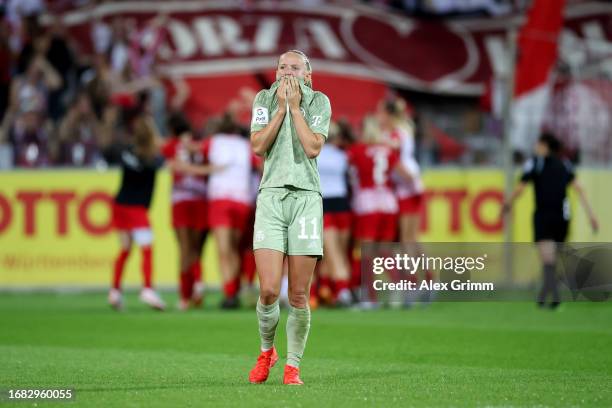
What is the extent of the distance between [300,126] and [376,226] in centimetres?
943

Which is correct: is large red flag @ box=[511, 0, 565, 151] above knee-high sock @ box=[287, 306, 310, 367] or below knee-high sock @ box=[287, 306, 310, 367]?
above

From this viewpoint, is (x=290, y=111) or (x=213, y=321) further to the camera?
(x=213, y=321)

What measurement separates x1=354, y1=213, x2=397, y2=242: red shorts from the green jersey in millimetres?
9090

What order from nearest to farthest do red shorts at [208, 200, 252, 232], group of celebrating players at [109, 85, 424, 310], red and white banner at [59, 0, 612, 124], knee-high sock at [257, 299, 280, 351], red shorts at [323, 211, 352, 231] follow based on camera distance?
knee-high sock at [257, 299, 280, 351]
group of celebrating players at [109, 85, 424, 310]
red shorts at [208, 200, 252, 232]
red shorts at [323, 211, 352, 231]
red and white banner at [59, 0, 612, 124]

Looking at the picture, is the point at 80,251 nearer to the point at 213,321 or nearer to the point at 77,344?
the point at 213,321

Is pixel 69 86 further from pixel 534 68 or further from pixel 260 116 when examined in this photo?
pixel 260 116

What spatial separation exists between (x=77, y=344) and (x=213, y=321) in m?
3.14

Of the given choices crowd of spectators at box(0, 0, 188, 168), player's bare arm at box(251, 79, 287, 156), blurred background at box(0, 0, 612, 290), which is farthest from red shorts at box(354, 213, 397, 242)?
player's bare arm at box(251, 79, 287, 156)

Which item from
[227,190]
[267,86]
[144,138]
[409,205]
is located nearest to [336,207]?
[409,205]

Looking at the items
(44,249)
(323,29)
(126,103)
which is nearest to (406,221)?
(44,249)

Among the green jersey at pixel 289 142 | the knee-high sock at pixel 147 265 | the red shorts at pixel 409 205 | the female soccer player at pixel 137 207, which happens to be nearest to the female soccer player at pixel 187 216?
the female soccer player at pixel 137 207

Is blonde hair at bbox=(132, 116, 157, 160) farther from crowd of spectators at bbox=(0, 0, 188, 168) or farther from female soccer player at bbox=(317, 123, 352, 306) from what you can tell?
crowd of spectators at bbox=(0, 0, 188, 168)

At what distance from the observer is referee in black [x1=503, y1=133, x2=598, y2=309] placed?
17.9 metres

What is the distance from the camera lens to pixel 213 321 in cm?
1562
